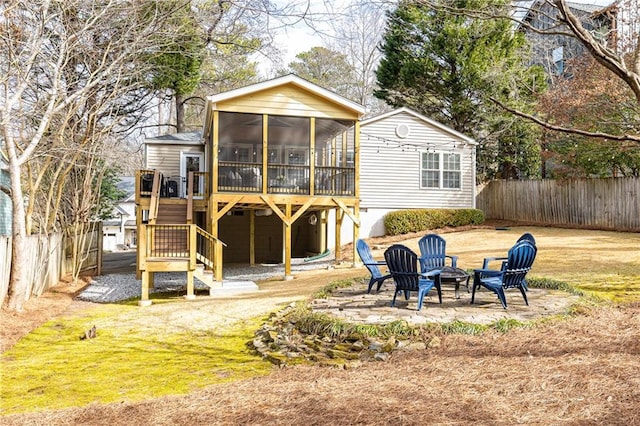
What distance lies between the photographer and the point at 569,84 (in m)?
18.5

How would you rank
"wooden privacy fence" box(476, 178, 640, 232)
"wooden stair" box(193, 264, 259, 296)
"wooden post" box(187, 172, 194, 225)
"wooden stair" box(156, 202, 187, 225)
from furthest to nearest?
"wooden privacy fence" box(476, 178, 640, 232) → "wooden stair" box(156, 202, 187, 225) → "wooden post" box(187, 172, 194, 225) → "wooden stair" box(193, 264, 259, 296)

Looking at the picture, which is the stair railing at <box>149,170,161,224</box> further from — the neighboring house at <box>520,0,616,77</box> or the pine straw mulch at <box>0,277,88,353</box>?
the neighboring house at <box>520,0,616,77</box>

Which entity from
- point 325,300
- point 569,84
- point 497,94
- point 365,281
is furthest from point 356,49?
point 325,300

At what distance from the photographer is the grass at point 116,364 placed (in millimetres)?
4883

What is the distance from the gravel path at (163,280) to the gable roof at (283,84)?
4.83m

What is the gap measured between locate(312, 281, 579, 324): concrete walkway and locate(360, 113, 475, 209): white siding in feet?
37.7

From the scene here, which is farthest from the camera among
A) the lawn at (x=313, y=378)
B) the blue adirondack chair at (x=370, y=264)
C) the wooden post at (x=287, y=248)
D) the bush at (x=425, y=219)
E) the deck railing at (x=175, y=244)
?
the bush at (x=425, y=219)

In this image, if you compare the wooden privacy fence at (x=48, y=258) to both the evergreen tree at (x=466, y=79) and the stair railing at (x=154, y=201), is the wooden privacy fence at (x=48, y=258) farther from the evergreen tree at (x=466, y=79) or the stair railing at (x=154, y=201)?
the evergreen tree at (x=466, y=79)

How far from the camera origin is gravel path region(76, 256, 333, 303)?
12.1 meters

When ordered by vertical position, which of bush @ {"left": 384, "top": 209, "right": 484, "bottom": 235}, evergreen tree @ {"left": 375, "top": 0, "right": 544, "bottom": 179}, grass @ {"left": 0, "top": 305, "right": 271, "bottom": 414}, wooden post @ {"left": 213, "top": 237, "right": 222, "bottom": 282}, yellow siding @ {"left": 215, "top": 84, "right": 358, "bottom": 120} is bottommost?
grass @ {"left": 0, "top": 305, "right": 271, "bottom": 414}

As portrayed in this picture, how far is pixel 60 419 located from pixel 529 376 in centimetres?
407

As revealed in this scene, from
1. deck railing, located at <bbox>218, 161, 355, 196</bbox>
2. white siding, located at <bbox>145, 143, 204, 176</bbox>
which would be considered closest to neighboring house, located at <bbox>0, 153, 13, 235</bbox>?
white siding, located at <bbox>145, 143, 204, 176</bbox>

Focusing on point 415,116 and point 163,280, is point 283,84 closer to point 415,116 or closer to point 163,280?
point 163,280

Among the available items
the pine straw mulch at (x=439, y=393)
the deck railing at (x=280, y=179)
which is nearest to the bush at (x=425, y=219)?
the deck railing at (x=280, y=179)
